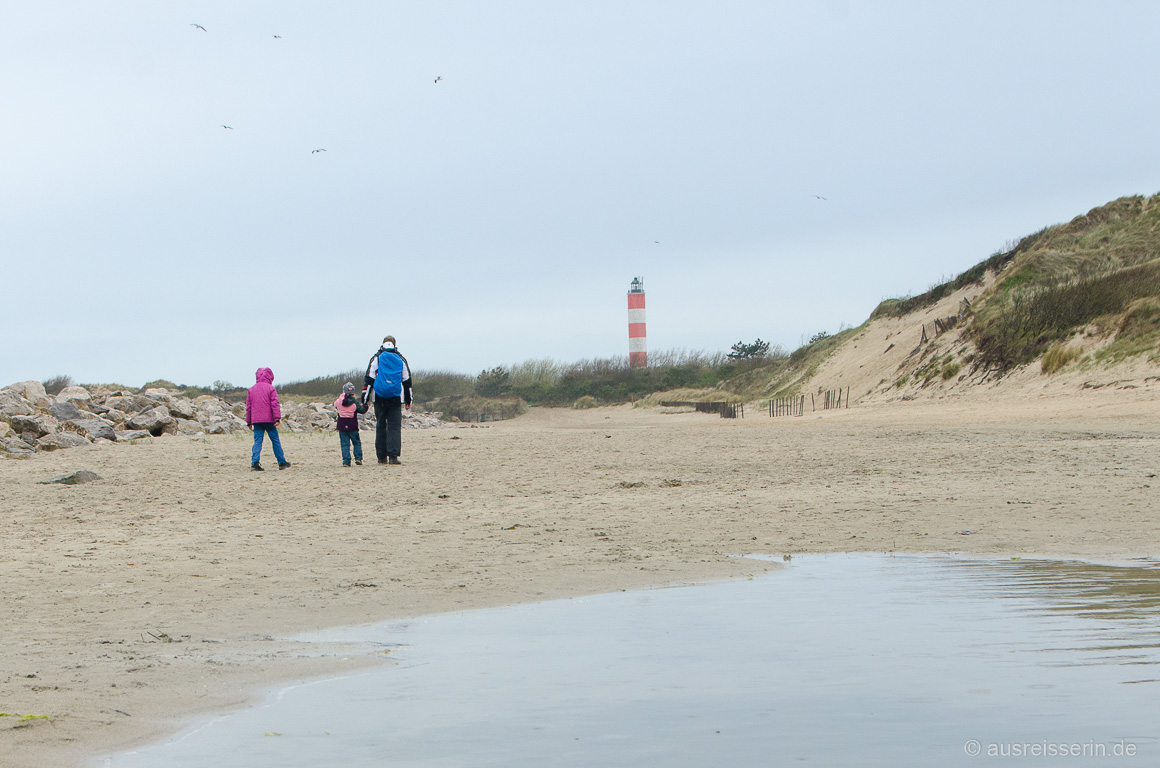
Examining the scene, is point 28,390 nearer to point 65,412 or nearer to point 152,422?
point 65,412

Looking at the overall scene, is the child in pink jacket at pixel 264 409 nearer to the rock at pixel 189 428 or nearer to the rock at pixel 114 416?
the rock at pixel 189 428

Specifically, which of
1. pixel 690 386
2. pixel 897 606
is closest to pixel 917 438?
pixel 897 606

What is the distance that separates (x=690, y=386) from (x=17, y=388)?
35.2 m

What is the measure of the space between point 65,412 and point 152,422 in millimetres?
1916

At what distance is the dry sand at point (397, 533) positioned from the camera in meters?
4.73

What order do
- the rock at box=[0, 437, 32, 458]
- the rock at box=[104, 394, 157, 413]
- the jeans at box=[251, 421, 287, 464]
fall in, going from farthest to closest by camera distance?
the rock at box=[104, 394, 157, 413], the rock at box=[0, 437, 32, 458], the jeans at box=[251, 421, 287, 464]

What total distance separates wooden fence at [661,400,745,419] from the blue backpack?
21770 mm

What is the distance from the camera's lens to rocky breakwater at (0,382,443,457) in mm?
19438

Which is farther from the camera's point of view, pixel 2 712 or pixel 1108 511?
pixel 1108 511

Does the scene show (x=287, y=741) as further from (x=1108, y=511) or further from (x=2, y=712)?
(x=1108, y=511)

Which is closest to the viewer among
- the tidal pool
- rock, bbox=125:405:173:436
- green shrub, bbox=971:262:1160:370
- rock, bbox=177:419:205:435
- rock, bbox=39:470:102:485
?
the tidal pool

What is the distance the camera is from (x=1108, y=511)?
9.43 metres

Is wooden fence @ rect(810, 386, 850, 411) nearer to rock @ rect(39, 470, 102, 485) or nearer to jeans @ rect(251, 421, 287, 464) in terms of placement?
jeans @ rect(251, 421, 287, 464)

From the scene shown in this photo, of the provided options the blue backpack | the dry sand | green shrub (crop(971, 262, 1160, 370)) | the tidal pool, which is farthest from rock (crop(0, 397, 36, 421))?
green shrub (crop(971, 262, 1160, 370))
